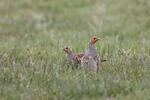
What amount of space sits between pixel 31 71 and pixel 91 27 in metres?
7.99

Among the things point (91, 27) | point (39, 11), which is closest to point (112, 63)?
point (91, 27)

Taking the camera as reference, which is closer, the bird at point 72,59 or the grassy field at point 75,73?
the grassy field at point 75,73

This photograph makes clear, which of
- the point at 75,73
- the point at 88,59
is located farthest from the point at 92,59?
the point at 75,73

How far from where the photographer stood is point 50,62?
23.6 feet

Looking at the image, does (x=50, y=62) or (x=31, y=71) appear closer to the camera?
(x=31, y=71)

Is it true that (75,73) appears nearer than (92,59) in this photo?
Yes

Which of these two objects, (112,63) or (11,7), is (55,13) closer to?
(11,7)

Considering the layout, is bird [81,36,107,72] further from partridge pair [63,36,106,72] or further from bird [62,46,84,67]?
bird [62,46,84,67]

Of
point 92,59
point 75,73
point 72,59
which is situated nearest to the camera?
point 75,73

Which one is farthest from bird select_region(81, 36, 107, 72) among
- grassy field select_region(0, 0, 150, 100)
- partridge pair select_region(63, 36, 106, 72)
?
grassy field select_region(0, 0, 150, 100)

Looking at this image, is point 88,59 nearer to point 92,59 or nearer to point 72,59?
point 92,59

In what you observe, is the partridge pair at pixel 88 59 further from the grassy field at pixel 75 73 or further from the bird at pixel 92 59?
the grassy field at pixel 75 73

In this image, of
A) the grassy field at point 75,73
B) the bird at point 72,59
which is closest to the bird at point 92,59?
the grassy field at point 75,73

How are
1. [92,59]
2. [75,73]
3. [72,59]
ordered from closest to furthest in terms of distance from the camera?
1. [75,73]
2. [92,59]
3. [72,59]
